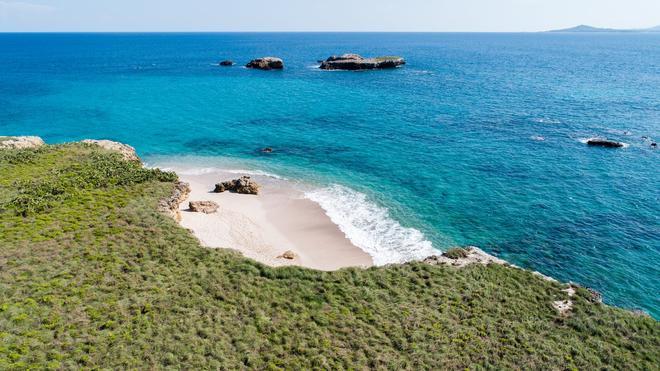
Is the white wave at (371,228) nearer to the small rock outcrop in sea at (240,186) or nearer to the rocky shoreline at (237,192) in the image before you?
the rocky shoreline at (237,192)

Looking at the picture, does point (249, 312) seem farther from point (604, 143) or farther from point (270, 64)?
point (270, 64)

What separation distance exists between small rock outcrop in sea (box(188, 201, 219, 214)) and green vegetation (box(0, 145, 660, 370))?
10.4m

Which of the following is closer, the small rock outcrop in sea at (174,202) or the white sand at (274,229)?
the small rock outcrop in sea at (174,202)

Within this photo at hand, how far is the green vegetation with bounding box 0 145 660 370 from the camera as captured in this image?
21922 mm

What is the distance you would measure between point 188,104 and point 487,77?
101 m

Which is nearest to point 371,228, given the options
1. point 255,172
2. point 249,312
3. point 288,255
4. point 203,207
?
point 288,255

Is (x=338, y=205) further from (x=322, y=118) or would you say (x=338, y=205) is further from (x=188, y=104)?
(x=188, y=104)

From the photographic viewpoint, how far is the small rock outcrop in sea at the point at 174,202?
37312 mm

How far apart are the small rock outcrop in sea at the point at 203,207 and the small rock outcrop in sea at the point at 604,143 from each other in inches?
2496

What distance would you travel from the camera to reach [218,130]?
79.0 m

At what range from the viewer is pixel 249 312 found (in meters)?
25.2

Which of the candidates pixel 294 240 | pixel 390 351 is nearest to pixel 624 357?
pixel 390 351

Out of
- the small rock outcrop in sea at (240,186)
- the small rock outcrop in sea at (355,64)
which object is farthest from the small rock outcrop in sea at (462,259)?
the small rock outcrop in sea at (355,64)

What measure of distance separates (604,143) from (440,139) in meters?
27.1
